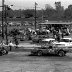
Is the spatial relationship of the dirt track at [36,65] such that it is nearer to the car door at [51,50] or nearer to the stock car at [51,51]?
the stock car at [51,51]

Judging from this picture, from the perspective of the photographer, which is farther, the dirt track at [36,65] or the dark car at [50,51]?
the dark car at [50,51]

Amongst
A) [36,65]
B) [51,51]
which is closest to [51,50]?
[51,51]

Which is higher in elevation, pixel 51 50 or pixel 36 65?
pixel 51 50

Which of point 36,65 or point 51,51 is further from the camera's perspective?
point 51,51

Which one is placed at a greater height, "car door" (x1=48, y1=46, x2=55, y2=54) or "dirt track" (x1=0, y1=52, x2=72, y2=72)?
"car door" (x1=48, y1=46, x2=55, y2=54)

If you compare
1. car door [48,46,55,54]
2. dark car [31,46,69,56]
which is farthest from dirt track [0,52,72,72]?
car door [48,46,55,54]

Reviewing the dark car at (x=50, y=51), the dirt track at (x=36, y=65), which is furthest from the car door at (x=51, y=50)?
the dirt track at (x=36, y=65)

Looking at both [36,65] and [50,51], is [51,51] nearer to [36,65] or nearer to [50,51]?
[50,51]

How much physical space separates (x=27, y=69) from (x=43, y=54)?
7582 mm

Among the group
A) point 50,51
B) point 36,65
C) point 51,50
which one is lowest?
point 36,65

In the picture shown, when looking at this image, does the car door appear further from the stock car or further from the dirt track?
→ the dirt track

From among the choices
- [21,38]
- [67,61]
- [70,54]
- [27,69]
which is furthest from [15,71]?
[21,38]

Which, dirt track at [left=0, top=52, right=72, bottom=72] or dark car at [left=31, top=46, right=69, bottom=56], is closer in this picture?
dirt track at [left=0, top=52, right=72, bottom=72]

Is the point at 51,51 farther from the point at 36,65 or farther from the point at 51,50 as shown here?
the point at 36,65
